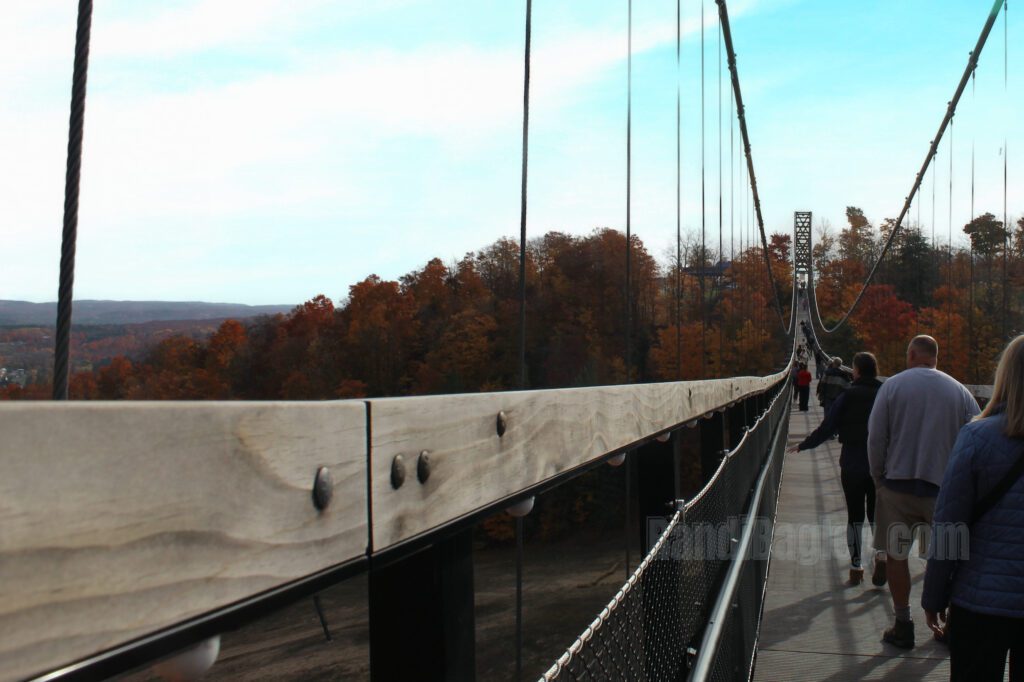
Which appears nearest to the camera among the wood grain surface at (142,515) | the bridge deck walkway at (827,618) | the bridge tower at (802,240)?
the wood grain surface at (142,515)

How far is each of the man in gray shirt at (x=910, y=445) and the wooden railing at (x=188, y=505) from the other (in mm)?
4456

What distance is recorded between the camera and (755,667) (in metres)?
4.66

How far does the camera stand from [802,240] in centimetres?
11988

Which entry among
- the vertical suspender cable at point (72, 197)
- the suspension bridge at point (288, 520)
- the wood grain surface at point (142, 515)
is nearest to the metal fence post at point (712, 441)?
the suspension bridge at point (288, 520)

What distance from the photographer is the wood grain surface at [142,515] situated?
50 centimetres

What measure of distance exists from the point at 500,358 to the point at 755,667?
9.50 meters

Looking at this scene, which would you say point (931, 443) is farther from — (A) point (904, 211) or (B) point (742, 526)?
(A) point (904, 211)

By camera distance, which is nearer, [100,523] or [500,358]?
[100,523]

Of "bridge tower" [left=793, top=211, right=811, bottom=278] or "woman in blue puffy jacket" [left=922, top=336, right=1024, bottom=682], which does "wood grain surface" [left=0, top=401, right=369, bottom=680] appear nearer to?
"woman in blue puffy jacket" [left=922, top=336, right=1024, bottom=682]

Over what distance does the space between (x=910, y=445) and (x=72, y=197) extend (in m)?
4.62

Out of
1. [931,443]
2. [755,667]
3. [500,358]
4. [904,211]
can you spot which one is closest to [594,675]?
[755,667]

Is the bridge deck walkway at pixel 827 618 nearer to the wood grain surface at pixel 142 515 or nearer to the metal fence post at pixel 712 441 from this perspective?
the metal fence post at pixel 712 441

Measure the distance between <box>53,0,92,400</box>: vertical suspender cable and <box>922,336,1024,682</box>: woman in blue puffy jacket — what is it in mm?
2616

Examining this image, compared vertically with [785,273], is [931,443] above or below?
below
